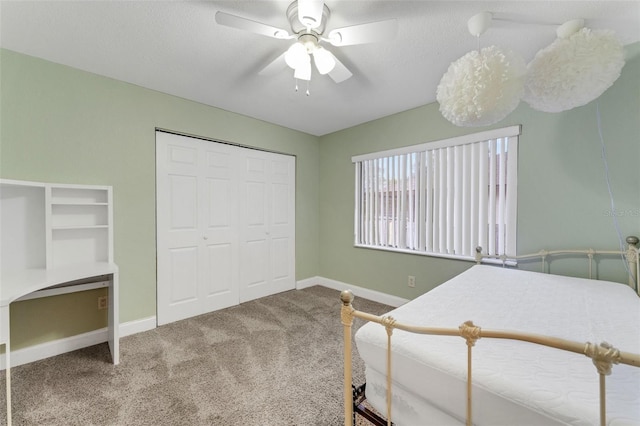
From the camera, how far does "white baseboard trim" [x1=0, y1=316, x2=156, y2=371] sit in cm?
199

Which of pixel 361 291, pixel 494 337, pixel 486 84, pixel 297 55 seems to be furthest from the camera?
pixel 361 291

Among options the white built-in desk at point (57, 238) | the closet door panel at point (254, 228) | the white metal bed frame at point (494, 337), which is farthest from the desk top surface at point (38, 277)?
the white metal bed frame at point (494, 337)

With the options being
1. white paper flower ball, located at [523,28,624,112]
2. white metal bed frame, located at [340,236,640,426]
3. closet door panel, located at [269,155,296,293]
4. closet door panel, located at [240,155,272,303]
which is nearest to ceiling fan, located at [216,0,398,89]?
white paper flower ball, located at [523,28,624,112]

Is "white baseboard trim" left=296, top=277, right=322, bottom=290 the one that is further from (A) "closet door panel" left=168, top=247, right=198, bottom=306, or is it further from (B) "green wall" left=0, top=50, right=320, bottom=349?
(B) "green wall" left=0, top=50, right=320, bottom=349

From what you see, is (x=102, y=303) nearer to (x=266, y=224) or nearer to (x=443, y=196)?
(x=266, y=224)

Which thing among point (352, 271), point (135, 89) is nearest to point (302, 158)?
point (352, 271)

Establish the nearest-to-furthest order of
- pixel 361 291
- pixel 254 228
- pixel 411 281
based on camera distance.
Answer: pixel 411 281
pixel 254 228
pixel 361 291

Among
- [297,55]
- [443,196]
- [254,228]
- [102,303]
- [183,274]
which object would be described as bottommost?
[102,303]

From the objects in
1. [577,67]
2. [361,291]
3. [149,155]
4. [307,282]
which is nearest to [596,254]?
[577,67]

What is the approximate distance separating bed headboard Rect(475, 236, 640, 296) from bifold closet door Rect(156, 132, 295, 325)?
2.56 meters

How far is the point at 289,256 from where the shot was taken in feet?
12.7

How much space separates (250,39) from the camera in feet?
5.94

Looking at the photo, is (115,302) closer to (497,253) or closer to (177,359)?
(177,359)

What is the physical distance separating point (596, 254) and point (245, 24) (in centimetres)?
299
